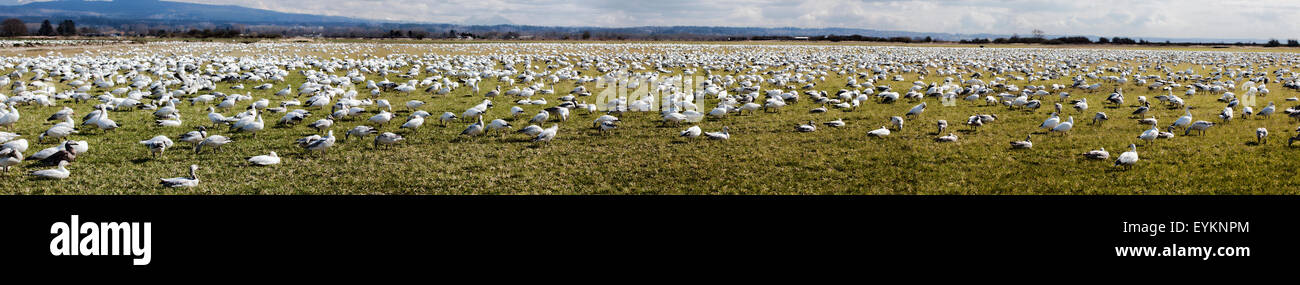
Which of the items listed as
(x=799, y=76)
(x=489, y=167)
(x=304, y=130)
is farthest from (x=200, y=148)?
(x=799, y=76)

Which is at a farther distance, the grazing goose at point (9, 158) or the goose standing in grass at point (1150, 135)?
the goose standing in grass at point (1150, 135)

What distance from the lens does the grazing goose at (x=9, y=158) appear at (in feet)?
35.6

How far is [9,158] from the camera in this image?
1097 cm

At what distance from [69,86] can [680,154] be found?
27.9 meters

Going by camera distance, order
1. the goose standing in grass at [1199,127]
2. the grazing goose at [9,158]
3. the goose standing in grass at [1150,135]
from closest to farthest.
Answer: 1. the grazing goose at [9,158]
2. the goose standing in grass at [1150,135]
3. the goose standing in grass at [1199,127]

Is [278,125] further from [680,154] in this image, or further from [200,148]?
[680,154]

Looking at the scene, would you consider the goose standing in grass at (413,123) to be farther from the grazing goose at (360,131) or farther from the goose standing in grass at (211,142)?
the goose standing in grass at (211,142)

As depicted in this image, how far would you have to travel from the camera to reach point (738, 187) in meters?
10.8

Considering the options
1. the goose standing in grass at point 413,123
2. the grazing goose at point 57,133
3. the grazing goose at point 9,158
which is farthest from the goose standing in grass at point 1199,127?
the grazing goose at point 57,133

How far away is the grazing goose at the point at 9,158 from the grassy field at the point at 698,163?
14.8 inches

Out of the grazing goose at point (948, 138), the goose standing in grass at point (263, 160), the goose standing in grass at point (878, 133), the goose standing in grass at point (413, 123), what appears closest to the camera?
the goose standing in grass at point (263, 160)

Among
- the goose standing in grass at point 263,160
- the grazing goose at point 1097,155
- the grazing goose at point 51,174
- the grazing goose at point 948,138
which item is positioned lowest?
the grazing goose at point 51,174

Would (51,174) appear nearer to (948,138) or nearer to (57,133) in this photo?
(57,133)

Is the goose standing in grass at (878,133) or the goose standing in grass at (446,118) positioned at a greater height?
the goose standing in grass at (446,118)
